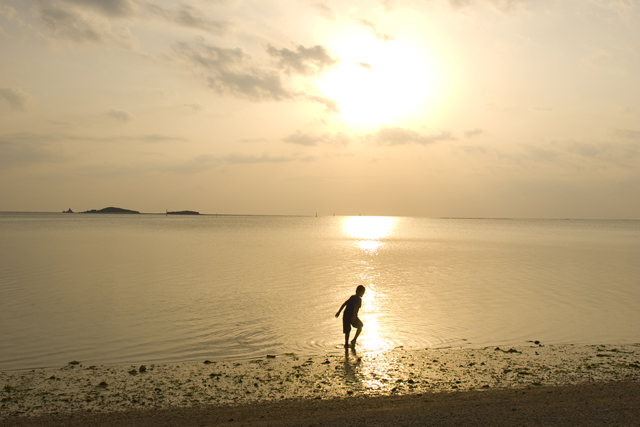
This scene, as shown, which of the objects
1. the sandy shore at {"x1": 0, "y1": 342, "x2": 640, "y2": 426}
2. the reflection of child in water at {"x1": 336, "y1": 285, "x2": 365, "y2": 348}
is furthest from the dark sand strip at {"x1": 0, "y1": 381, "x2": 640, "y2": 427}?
the reflection of child in water at {"x1": 336, "y1": 285, "x2": 365, "y2": 348}

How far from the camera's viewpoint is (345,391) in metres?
11.0

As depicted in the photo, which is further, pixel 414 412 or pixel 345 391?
pixel 345 391

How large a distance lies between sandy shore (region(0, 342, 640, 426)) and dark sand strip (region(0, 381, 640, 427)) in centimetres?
2

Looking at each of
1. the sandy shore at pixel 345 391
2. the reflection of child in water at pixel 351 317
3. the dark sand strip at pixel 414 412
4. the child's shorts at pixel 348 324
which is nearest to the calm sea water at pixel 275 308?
the reflection of child in water at pixel 351 317

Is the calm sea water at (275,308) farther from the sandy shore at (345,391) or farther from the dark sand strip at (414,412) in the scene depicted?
the dark sand strip at (414,412)

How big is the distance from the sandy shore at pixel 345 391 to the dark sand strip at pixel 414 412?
2cm

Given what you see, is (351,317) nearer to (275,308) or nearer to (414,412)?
(414,412)

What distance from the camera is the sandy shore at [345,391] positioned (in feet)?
30.5

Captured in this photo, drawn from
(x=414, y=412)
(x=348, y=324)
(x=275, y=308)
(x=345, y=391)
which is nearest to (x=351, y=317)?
(x=348, y=324)

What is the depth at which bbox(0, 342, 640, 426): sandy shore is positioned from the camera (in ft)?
30.5

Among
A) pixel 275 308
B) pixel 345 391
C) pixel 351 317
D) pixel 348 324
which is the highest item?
pixel 351 317

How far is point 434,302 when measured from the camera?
79.5 feet

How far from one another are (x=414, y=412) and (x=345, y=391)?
2033 mm

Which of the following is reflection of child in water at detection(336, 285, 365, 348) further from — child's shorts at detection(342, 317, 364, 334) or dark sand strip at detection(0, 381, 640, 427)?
dark sand strip at detection(0, 381, 640, 427)
